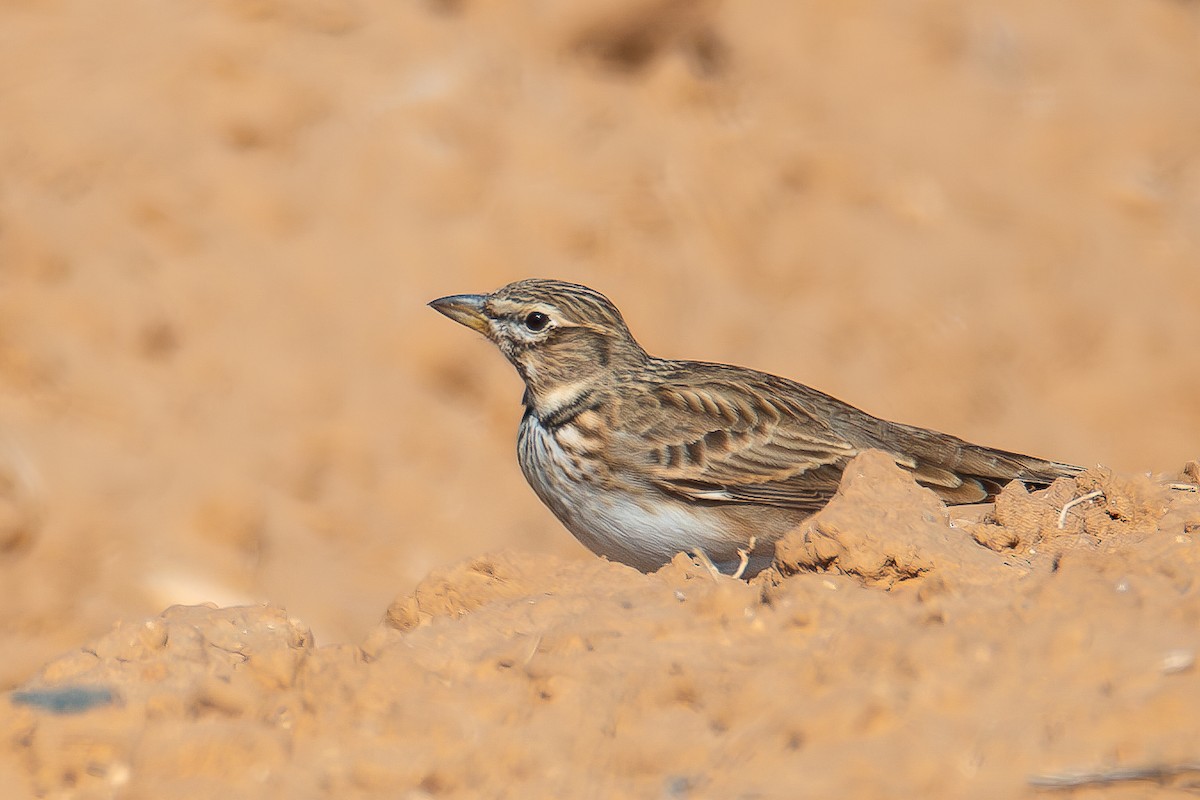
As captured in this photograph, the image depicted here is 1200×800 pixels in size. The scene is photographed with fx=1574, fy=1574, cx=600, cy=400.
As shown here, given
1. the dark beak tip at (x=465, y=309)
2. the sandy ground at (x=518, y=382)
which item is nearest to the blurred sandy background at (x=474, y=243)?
the sandy ground at (x=518, y=382)

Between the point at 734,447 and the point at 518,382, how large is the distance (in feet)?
14.9

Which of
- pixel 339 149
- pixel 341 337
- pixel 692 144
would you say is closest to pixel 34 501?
pixel 341 337

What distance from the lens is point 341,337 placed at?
10.1m

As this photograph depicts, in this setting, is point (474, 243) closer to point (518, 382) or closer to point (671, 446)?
point (518, 382)

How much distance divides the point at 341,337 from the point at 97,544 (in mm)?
2127

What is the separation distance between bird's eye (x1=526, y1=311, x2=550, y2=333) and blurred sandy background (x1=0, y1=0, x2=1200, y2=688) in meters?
3.06

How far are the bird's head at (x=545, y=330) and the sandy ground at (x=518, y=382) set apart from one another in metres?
1.93

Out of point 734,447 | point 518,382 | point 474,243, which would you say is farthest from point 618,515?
point 474,243

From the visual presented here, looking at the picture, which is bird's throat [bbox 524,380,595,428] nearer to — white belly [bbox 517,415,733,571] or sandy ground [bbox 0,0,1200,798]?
white belly [bbox 517,415,733,571]

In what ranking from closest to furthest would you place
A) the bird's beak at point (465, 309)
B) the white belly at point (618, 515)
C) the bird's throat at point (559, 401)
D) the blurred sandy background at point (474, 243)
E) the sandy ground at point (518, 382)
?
1. the sandy ground at point (518, 382)
2. the white belly at point (618, 515)
3. the bird's throat at point (559, 401)
4. the bird's beak at point (465, 309)
5. the blurred sandy background at point (474, 243)

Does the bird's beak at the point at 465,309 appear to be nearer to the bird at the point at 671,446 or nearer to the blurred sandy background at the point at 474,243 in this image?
the bird at the point at 671,446

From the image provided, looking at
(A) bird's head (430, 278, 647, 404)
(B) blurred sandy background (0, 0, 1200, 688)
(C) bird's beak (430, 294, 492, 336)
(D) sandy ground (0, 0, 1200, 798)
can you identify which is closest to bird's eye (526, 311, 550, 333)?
(A) bird's head (430, 278, 647, 404)

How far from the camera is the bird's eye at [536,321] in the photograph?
654cm

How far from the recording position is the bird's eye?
6539 millimetres
